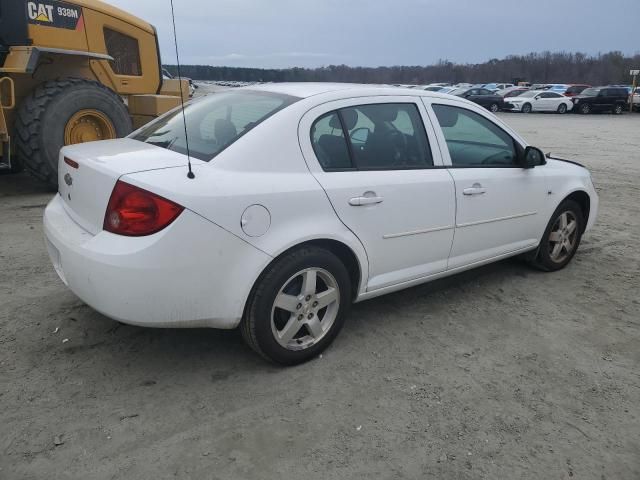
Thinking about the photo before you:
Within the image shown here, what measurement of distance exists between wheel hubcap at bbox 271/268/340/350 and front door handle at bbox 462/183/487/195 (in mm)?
1229

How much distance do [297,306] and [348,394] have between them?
54 cm

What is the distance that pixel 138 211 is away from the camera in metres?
2.56

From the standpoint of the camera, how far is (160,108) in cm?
793

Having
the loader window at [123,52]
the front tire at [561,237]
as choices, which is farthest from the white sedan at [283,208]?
the loader window at [123,52]

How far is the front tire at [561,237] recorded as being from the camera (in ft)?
15.2

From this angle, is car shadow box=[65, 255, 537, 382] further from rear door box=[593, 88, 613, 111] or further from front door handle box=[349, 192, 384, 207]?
rear door box=[593, 88, 613, 111]

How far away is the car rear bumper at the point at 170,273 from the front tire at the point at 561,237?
9.57ft

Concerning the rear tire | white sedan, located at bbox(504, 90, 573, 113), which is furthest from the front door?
the rear tire

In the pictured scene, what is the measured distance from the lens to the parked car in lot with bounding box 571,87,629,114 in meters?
31.8

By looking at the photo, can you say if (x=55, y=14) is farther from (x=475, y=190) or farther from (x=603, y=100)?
(x=603, y=100)

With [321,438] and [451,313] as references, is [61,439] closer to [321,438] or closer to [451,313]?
[321,438]

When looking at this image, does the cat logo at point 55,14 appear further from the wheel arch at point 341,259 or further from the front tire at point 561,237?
the front tire at point 561,237

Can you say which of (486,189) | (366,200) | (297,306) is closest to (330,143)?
(366,200)

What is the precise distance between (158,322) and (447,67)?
10552 cm
